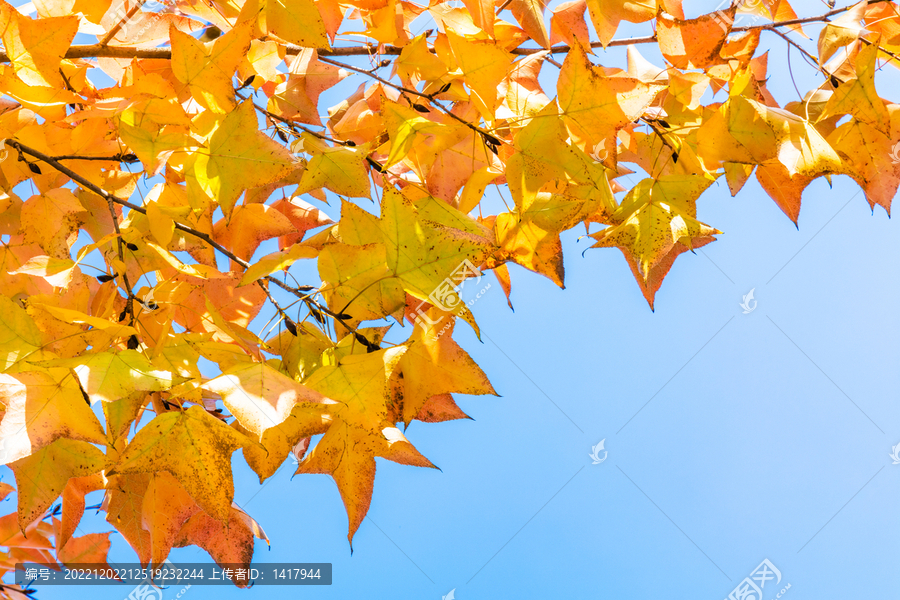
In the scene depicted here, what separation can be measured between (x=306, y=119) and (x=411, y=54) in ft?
0.32

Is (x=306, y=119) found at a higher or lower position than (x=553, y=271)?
higher

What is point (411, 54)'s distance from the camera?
1.28 feet

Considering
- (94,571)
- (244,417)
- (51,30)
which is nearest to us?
(244,417)

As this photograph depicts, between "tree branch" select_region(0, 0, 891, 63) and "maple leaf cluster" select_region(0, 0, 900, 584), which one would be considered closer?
"maple leaf cluster" select_region(0, 0, 900, 584)

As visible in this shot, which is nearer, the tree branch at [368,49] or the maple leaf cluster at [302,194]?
the maple leaf cluster at [302,194]

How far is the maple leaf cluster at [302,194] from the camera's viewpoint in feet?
0.87

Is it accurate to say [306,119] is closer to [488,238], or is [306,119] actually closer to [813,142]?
[488,238]

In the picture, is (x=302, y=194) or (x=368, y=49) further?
(x=368, y=49)

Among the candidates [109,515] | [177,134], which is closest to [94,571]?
[109,515]

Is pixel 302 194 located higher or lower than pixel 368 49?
lower

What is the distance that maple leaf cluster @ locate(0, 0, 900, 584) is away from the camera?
266 millimetres

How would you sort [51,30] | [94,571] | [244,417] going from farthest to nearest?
[94,571] < [51,30] < [244,417]

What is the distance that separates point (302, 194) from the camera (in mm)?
353

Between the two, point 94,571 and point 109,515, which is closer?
point 109,515
